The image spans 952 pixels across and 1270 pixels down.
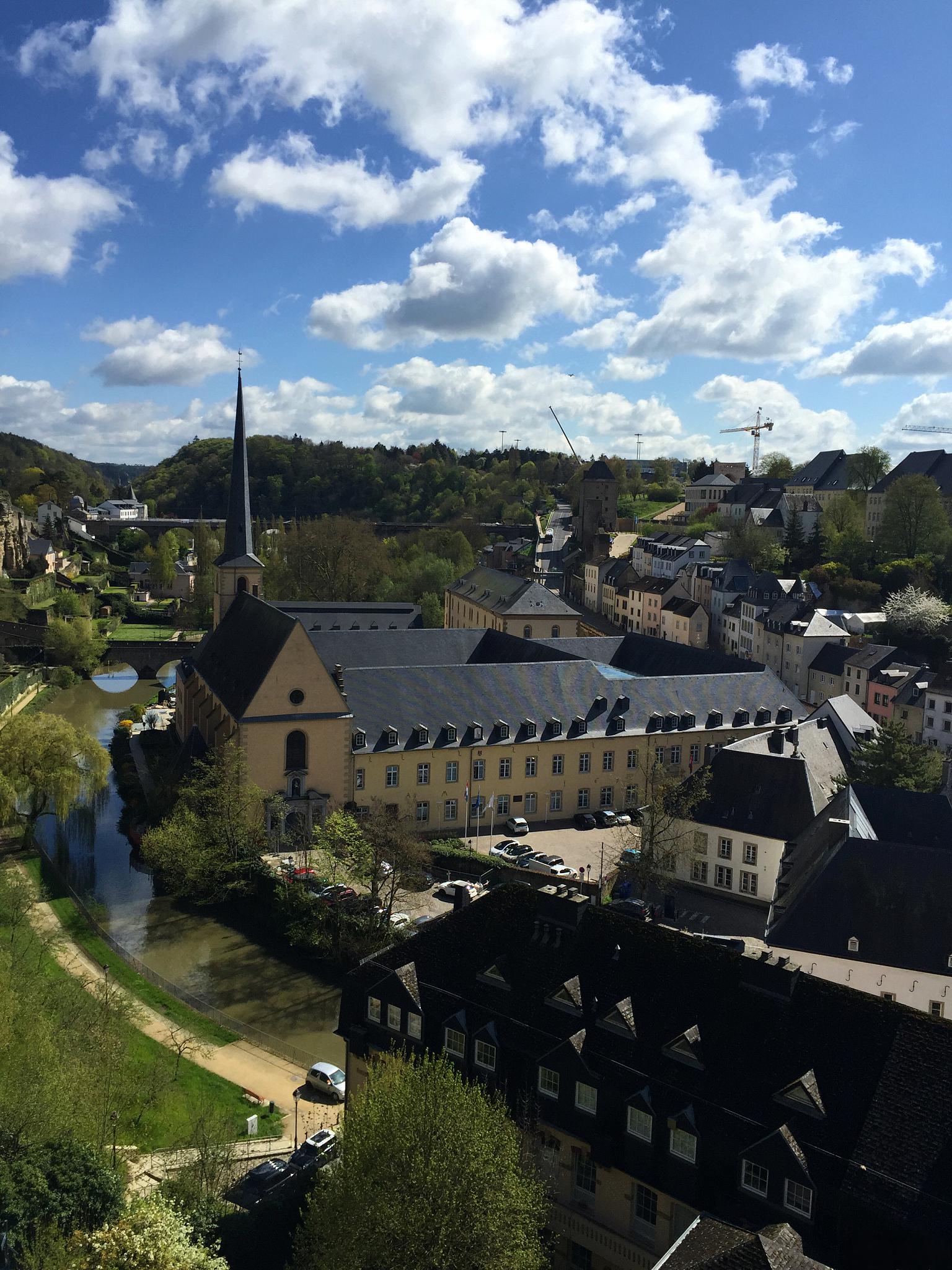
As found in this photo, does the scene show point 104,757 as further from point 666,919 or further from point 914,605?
point 914,605

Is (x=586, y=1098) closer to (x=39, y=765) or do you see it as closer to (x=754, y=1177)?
(x=754, y=1177)

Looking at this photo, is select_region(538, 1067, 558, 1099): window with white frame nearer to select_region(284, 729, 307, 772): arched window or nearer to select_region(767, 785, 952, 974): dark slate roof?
select_region(767, 785, 952, 974): dark slate roof

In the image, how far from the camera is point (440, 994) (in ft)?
67.5

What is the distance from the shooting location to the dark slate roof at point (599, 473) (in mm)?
120812

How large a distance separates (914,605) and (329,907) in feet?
167

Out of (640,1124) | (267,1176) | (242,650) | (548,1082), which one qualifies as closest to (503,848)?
(242,650)

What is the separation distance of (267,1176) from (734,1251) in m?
12.1

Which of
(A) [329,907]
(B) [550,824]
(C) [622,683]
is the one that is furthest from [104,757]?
(C) [622,683]

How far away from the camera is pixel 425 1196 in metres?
14.3

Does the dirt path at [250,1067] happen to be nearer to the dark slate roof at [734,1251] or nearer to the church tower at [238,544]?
the dark slate roof at [734,1251]

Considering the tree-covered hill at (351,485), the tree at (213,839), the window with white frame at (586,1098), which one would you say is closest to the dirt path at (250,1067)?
the tree at (213,839)

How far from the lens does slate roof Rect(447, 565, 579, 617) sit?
73.2m

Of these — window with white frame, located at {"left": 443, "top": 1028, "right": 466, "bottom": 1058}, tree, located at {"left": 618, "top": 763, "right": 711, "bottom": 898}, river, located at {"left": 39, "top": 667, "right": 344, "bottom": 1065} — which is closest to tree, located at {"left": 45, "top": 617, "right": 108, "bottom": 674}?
river, located at {"left": 39, "top": 667, "right": 344, "bottom": 1065}

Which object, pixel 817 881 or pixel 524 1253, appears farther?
pixel 817 881
